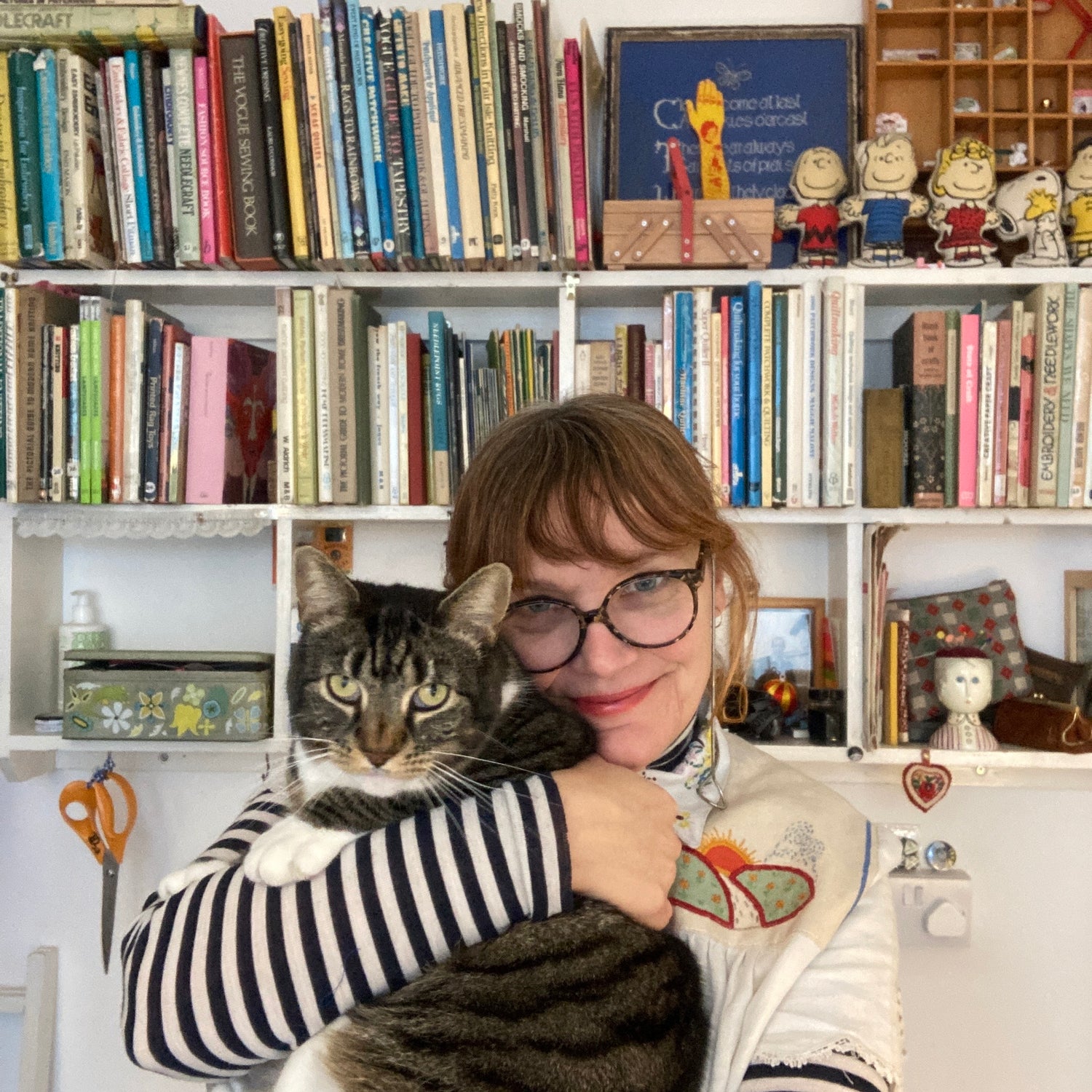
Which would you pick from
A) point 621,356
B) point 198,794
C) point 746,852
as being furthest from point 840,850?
point 198,794

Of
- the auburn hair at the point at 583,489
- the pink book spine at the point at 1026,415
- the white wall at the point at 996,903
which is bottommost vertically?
the white wall at the point at 996,903

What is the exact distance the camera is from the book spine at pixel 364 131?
155 cm

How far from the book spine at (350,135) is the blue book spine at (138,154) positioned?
0.34 meters

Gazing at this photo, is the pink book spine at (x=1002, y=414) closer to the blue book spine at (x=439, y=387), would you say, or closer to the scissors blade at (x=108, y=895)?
the blue book spine at (x=439, y=387)

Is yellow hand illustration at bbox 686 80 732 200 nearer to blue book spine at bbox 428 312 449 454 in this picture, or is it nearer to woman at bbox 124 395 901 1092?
blue book spine at bbox 428 312 449 454

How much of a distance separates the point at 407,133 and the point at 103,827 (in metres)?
1.35

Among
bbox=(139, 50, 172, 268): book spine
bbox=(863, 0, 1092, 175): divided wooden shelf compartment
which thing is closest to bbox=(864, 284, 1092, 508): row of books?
bbox=(863, 0, 1092, 175): divided wooden shelf compartment

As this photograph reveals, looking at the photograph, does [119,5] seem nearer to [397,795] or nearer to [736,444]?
[736,444]

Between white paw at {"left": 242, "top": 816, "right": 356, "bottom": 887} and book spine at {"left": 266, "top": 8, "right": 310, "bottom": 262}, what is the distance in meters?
1.08

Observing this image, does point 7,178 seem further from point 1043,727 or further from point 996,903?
point 996,903

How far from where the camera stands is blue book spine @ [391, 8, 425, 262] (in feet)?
5.07

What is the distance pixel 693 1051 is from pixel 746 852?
0.20m

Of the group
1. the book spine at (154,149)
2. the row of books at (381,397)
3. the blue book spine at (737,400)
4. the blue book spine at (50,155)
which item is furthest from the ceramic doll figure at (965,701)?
the blue book spine at (50,155)

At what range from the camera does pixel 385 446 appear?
1.66m
